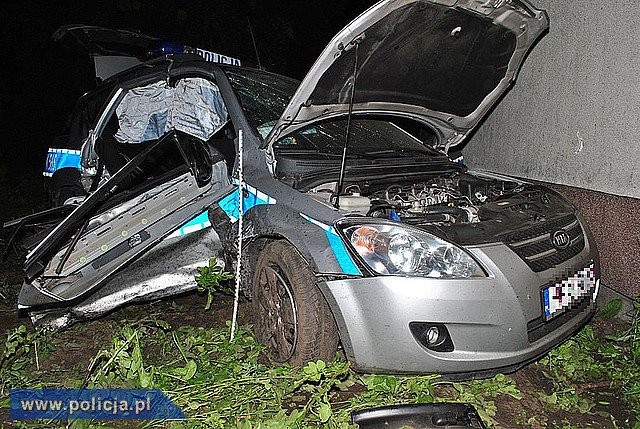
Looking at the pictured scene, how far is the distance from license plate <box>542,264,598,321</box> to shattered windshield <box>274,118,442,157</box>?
4.38 ft

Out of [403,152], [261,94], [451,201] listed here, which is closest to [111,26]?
[261,94]

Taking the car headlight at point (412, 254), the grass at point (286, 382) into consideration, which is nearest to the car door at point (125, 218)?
the grass at point (286, 382)

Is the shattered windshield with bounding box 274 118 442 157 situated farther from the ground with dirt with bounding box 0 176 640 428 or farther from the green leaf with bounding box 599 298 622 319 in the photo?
the green leaf with bounding box 599 298 622 319

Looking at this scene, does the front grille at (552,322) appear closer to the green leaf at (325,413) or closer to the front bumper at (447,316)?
the front bumper at (447,316)

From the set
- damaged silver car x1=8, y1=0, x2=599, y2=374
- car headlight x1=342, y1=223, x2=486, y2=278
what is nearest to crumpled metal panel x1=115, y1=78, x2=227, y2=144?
damaged silver car x1=8, y1=0, x2=599, y2=374

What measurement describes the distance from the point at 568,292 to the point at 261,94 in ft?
7.42

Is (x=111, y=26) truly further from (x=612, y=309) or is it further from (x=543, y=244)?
(x=543, y=244)

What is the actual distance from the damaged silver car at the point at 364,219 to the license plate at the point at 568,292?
11 mm

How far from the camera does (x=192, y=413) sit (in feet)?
8.59

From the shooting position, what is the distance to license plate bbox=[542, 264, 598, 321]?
8.52ft

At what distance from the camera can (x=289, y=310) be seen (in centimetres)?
286

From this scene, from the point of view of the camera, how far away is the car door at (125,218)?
3279mm

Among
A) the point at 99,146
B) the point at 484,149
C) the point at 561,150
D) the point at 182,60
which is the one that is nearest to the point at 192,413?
the point at 182,60

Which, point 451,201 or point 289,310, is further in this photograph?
point 451,201
